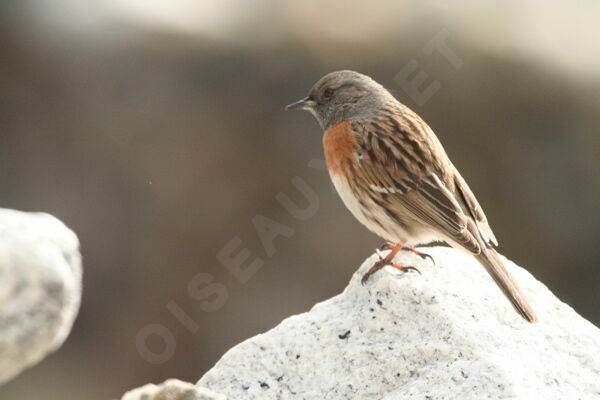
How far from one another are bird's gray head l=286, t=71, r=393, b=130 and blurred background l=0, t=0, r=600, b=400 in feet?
8.87

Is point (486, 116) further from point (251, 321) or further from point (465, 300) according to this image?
point (465, 300)

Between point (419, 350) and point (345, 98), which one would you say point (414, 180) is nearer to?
point (345, 98)

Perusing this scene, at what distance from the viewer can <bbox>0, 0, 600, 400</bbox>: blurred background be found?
908 cm

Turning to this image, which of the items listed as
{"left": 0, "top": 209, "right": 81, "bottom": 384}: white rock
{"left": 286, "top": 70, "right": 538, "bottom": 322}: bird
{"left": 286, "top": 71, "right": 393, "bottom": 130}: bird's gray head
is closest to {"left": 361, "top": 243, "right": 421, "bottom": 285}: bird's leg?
{"left": 286, "top": 70, "right": 538, "bottom": 322}: bird

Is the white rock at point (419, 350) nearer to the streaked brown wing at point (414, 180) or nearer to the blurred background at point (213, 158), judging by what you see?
the streaked brown wing at point (414, 180)

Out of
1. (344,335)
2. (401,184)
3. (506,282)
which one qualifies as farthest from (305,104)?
(344,335)

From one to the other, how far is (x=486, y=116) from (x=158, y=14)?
11.9ft

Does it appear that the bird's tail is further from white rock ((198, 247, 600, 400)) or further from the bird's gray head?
the bird's gray head

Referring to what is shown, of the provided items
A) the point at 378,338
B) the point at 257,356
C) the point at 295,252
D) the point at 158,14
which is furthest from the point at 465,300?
the point at 158,14

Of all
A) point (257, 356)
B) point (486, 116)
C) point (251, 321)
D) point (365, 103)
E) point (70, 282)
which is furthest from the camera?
point (486, 116)

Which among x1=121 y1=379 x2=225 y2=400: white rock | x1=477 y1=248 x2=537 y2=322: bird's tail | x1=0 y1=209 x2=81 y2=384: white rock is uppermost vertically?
x1=0 y1=209 x2=81 y2=384: white rock

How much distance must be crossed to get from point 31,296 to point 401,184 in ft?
10.5

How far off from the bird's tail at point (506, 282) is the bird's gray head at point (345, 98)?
1.67m

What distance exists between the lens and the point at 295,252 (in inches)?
364
